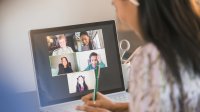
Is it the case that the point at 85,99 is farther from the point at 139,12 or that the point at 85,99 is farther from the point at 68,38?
the point at 139,12

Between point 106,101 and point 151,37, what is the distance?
368mm

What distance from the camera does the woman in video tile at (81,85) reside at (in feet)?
4.03

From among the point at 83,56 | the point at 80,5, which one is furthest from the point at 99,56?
the point at 80,5

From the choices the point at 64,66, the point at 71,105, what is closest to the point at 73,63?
the point at 64,66

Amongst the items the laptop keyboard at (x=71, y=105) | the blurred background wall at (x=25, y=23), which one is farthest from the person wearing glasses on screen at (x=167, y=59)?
the blurred background wall at (x=25, y=23)

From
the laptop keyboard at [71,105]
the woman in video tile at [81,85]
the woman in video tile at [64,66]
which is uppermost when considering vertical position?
the woman in video tile at [64,66]

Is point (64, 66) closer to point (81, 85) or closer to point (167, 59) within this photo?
point (81, 85)

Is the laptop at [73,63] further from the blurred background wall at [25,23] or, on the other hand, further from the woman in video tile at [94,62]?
the blurred background wall at [25,23]

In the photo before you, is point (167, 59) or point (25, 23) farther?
point (25, 23)

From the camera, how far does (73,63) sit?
123 cm

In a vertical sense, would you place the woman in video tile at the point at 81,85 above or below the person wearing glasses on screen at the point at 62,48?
below

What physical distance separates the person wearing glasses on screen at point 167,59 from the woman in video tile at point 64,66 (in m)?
0.58

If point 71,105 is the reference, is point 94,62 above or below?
above

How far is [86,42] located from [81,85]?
167mm
